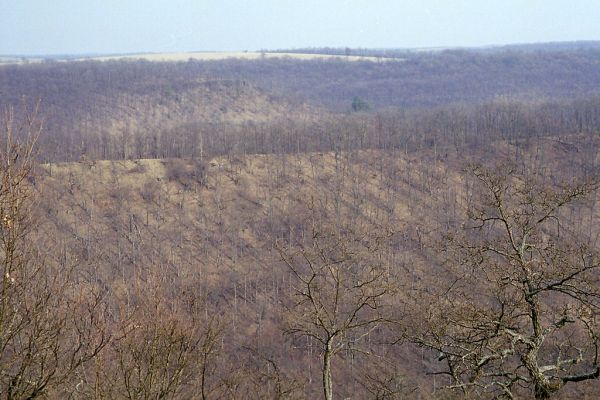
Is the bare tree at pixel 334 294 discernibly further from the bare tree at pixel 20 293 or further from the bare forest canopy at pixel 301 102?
the bare forest canopy at pixel 301 102

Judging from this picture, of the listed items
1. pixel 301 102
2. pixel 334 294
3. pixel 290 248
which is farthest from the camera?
pixel 301 102

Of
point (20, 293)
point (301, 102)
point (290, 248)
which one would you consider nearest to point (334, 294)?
point (20, 293)

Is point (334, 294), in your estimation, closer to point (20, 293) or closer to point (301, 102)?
point (20, 293)

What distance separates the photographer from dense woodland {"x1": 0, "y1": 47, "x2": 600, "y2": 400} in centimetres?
667

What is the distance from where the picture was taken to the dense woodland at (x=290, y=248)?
21.9 feet

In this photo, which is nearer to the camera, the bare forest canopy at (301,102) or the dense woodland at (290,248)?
the dense woodland at (290,248)

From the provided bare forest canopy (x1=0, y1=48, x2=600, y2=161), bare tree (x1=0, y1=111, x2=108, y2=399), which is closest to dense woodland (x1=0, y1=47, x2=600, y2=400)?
bare tree (x1=0, y1=111, x2=108, y2=399)

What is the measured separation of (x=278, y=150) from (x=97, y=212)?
16185 mm

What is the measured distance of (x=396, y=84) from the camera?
108312 mm

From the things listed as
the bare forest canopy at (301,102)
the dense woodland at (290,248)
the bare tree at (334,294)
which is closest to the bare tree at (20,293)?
the dense woodland at (290,248)

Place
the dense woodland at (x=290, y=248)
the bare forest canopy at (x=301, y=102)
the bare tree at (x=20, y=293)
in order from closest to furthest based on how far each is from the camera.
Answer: the bare tree at (x=20, y=293), the dense woodland at (x=290, y=248), the bare forest canopy at (x=301, y=102)

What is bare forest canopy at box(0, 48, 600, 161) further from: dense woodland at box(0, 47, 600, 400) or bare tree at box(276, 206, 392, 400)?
bare tree at box(276, 206, 392, 400)

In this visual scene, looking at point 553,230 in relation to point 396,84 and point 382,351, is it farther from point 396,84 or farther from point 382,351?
point 396,84

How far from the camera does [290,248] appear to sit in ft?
116
